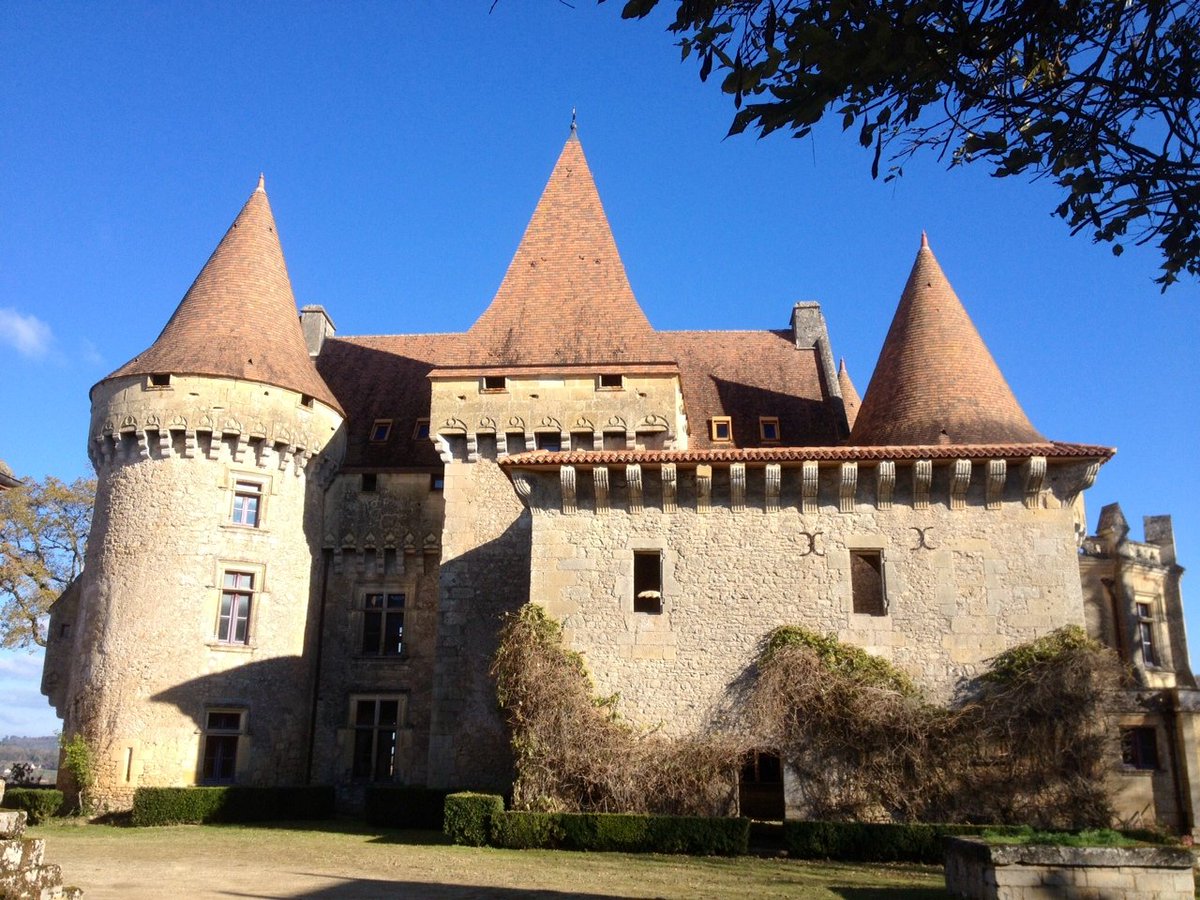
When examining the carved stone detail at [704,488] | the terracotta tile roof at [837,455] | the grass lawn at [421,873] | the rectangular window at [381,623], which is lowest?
the grass lawn at [421,873]

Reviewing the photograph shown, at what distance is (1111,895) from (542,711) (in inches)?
304

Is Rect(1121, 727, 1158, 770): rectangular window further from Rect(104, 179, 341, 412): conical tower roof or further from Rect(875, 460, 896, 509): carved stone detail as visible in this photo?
Rect(104, 179, 341, 412): conical tower roof

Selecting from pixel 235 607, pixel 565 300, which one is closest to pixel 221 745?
pixel 235 607

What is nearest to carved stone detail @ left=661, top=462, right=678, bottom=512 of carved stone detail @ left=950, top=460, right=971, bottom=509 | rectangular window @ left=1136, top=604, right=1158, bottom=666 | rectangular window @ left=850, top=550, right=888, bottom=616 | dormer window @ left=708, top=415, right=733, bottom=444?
rectangular window @ left=850, top=550, right=888, bottom=616

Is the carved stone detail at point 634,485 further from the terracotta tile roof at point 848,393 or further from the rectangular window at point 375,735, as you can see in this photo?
the terracotta tile roof at point 848,393

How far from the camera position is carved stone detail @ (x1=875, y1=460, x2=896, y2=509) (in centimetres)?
1461

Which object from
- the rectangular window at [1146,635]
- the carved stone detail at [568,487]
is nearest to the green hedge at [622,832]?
the carved stone detail at [568,487]

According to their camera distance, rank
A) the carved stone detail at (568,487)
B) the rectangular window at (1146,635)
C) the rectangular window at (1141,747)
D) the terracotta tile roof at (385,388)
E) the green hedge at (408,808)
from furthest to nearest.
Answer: the terracotta tile roof at (385,388), the rectangular window at (1146,635), the rectangular window at (1141,747), the green hedge at (408,808), the carved stone detail at (568,487)

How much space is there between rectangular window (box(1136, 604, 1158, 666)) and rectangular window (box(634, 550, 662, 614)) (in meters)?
11.3

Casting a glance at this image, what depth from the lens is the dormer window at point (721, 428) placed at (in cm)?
2170

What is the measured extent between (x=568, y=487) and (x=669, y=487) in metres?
1.51

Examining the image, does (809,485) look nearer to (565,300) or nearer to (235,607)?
(565,300)

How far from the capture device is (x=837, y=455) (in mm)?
14609

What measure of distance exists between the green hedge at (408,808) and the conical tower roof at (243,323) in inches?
331
